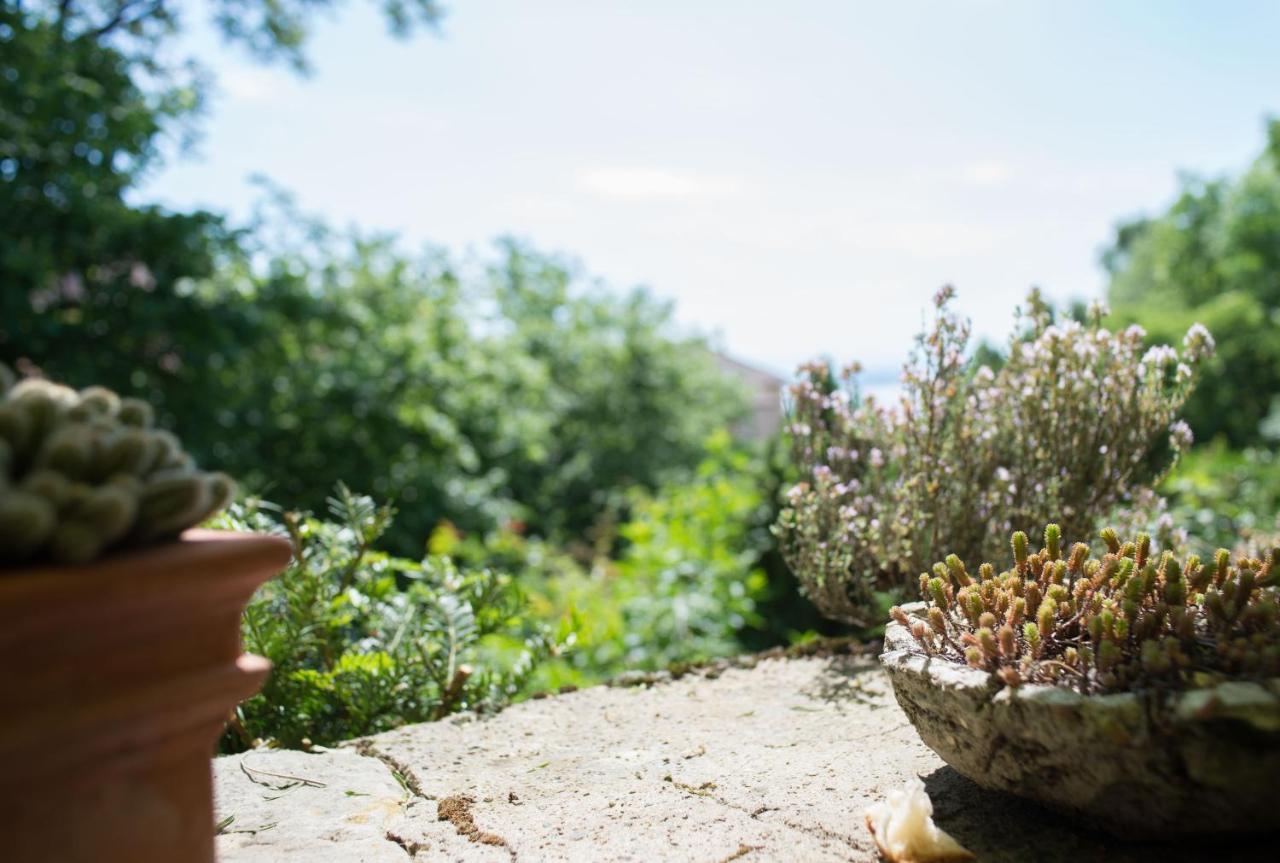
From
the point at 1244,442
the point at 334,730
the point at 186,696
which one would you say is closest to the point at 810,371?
the point at 334,730

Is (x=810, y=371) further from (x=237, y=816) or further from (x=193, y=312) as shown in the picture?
(x=193, y=312)

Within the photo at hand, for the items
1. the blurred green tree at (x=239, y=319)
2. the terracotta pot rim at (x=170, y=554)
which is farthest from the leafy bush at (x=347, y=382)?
the terracotta pot rim at (x=170, y=554)

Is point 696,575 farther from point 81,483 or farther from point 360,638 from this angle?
point 81,483

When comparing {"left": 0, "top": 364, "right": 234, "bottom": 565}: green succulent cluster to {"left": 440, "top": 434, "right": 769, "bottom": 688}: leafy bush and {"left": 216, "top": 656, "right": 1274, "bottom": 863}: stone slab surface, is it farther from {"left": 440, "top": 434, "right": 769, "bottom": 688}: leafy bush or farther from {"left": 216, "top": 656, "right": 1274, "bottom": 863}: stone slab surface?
{"left": 440, "top": 434, "right": 769, "bottom": 688}: leafy bush

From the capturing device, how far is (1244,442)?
42.8 feet

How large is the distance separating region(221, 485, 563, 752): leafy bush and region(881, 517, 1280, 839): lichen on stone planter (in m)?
1.68

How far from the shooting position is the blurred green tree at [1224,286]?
13219 millimetres

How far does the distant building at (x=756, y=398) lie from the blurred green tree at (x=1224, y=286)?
6.06m

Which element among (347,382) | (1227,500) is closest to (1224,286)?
(1227,500)

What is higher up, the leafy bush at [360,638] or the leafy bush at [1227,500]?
the leafy bush at [360,638]

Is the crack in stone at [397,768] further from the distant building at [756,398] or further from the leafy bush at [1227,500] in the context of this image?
the distant building at [756,398]

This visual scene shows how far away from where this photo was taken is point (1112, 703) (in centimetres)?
167

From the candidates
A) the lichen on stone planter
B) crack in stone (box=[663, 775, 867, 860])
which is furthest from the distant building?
the lichen on stone planter

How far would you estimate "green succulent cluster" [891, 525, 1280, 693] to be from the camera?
5.69ft
